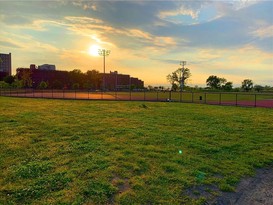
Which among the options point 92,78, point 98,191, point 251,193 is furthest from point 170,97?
point 92,78

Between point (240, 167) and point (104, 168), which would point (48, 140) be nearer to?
point (104, 168)

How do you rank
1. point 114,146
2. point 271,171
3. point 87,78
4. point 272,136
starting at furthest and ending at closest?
1. point 87,78
2. point 272,136
3. point 114,146
4. point 271,171

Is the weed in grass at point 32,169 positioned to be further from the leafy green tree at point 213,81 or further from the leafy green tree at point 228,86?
the leafy green tree at point 213,81

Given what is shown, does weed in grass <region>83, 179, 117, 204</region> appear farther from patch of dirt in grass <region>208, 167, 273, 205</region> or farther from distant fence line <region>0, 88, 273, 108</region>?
distant fence line <region>0, 88, 273, 108</region>

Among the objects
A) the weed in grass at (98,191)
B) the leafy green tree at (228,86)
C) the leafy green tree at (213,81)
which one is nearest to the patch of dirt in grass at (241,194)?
the weed in grass at (98,191)

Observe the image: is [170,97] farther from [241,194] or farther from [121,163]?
[241,194]

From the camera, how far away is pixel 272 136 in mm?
8906

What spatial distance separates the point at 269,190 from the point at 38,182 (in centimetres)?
457

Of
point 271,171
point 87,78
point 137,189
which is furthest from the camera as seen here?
point 87,78

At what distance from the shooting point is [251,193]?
175 inches

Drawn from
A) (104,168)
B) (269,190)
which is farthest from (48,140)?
(269,190)

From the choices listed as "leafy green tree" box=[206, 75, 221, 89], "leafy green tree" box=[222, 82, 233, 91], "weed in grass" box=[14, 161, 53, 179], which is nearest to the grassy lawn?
"weed in grass" box=[14, 161, 53, 179]

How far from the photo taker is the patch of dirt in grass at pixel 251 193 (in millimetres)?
4105

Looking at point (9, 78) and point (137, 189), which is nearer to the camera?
point (137, 189)
